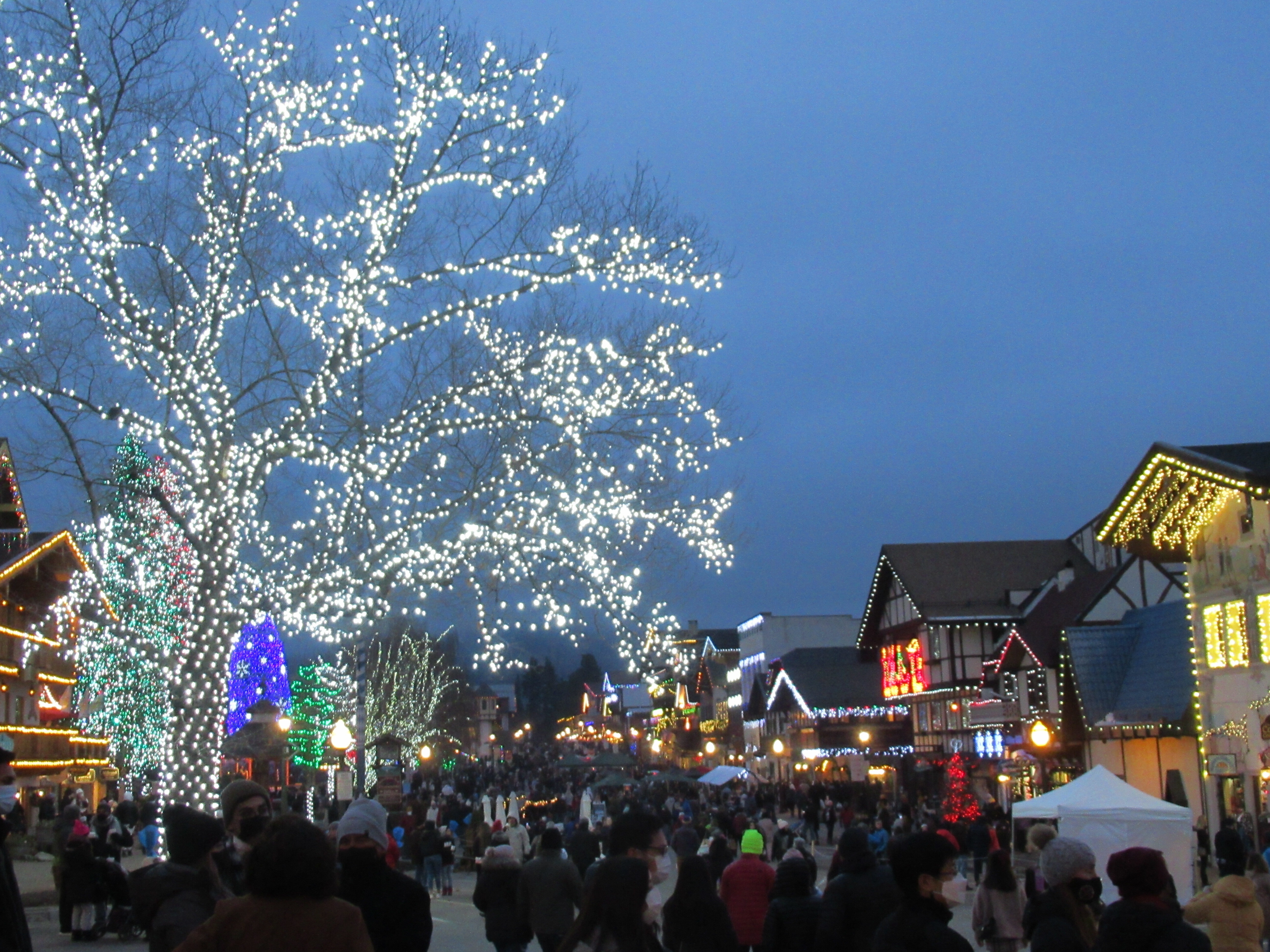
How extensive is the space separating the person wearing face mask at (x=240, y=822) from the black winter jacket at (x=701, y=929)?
2607 millimetres

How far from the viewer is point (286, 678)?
63719mm

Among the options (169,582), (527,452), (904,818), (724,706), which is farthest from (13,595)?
(724,706)

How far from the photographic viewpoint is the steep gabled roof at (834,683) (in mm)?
55031

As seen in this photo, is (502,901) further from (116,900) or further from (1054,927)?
(116,900)

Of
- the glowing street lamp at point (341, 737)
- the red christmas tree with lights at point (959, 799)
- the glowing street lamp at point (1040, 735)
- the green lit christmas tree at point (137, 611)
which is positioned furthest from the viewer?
the red christmas tree with lights at point (959, 799)

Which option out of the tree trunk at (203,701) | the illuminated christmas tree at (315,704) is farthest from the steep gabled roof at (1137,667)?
the illuminated christmas tree at (315,704)

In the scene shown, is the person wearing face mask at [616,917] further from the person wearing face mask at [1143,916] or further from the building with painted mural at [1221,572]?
the building with painted mural at [1221,572]

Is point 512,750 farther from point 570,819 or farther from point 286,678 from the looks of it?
point 570,819

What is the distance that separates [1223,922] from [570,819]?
2976 cm

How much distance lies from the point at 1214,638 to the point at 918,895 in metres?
22.6

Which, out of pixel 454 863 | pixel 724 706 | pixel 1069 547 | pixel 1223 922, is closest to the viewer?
pixel 1223 922

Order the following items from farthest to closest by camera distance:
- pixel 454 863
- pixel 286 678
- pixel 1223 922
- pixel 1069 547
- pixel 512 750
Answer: pixel 512 750, pixel 286 678, pixel 1069 547, pixel 454 863, pixel 1223 922

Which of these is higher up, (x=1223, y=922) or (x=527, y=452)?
(x=527, y=452)

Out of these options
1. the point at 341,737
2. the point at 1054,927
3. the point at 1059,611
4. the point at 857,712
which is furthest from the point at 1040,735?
the point at 857,712
